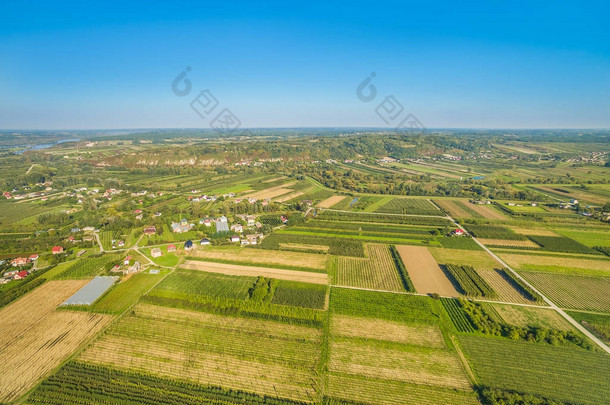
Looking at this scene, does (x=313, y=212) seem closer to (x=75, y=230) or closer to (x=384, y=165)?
(x=75, y=230)

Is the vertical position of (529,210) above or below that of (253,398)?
above

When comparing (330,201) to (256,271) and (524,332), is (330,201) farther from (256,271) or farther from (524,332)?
(524,332)

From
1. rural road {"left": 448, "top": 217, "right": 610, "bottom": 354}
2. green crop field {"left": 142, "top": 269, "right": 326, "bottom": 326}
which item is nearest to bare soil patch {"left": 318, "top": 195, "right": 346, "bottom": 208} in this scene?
rural road {"left": 448, "top": 217, "right": 610, "bottom": 354}

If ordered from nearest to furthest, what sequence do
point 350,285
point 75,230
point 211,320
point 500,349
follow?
point 500,349, point 211,320, point 350,285, point 75,230

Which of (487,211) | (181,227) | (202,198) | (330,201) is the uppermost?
(202,198)

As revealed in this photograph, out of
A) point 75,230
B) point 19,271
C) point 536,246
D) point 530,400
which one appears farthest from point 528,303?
point 75,230

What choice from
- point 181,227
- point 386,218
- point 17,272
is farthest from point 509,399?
point 17,272

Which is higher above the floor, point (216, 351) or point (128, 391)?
point (216, 351)
